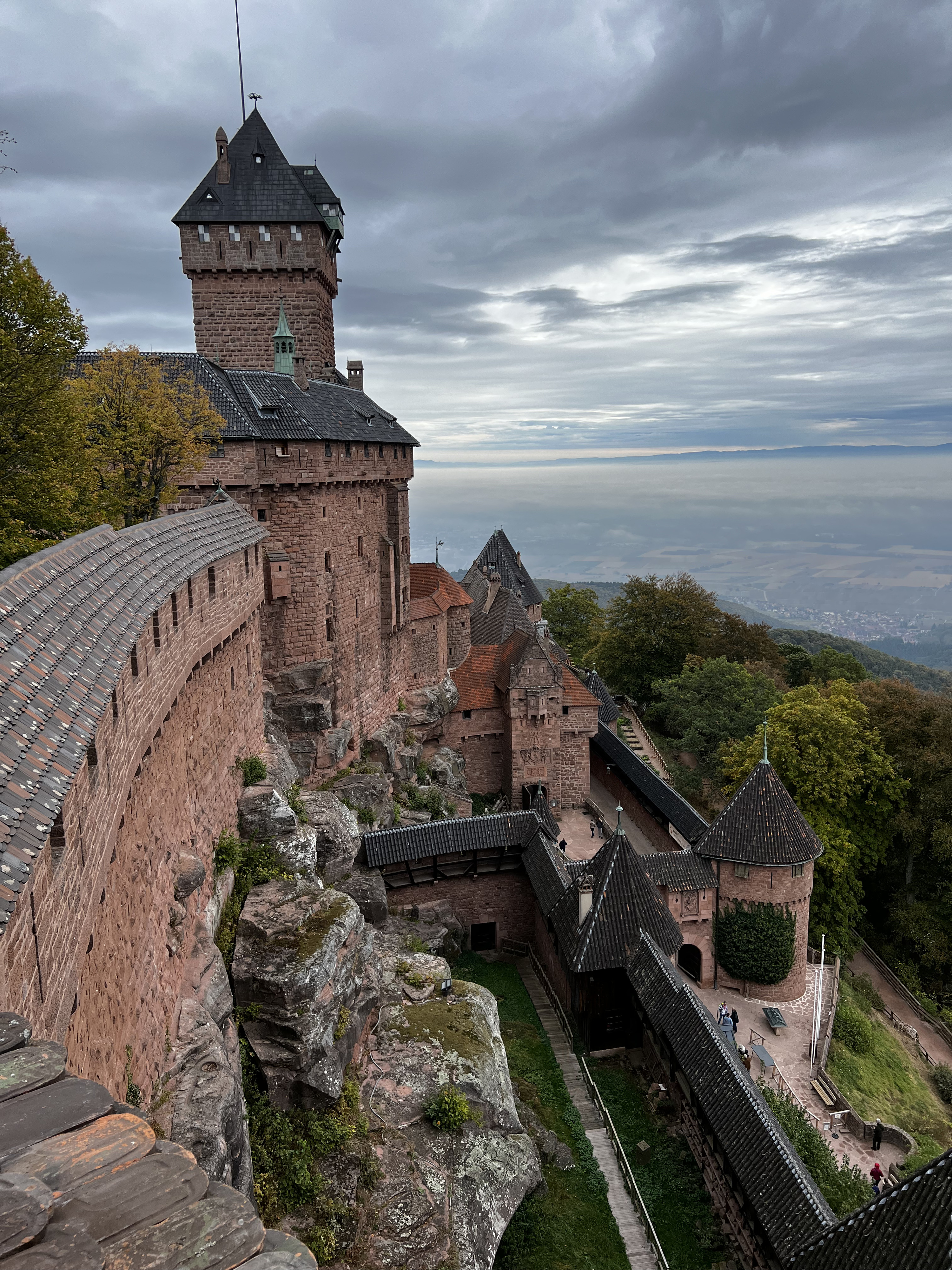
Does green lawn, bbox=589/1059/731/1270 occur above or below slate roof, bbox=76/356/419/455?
below

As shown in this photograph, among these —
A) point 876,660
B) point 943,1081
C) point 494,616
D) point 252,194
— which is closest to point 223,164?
point 252,194

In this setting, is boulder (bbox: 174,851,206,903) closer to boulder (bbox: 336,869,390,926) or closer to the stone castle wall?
the stone castle wall

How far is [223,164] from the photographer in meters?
24.8

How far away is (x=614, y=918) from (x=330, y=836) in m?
Answer: 7.89

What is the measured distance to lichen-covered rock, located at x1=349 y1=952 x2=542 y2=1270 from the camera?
1162 centimetres

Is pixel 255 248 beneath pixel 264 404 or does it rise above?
above

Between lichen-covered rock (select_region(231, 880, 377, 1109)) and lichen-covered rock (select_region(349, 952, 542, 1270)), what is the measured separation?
129 cm

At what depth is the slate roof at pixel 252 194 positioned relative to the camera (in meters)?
24.4

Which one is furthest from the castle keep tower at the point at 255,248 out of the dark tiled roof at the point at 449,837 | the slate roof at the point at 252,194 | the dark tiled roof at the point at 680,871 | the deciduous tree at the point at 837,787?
the deciduous tree at the point at 837,787

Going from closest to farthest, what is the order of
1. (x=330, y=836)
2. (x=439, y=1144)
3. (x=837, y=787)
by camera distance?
(x=439, y=1144)
(x=330, y=836)
(x=837, y=787)

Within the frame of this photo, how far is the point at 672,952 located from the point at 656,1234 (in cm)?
655

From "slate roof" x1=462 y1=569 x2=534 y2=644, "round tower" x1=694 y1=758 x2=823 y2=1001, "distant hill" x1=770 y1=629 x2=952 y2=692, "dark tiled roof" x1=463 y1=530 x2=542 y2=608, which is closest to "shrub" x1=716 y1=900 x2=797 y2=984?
"round tower" x1=694 y1=758 x2=823 y2=1001

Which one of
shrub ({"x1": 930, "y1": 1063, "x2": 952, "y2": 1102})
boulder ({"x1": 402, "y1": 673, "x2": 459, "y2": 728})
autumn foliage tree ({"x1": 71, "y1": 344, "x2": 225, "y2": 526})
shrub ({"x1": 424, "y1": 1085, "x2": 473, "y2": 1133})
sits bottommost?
shrub ({"x1": 930, "y1": 1063, "x2": 952, "y2": 1102})

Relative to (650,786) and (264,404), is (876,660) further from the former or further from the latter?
(264,404)
